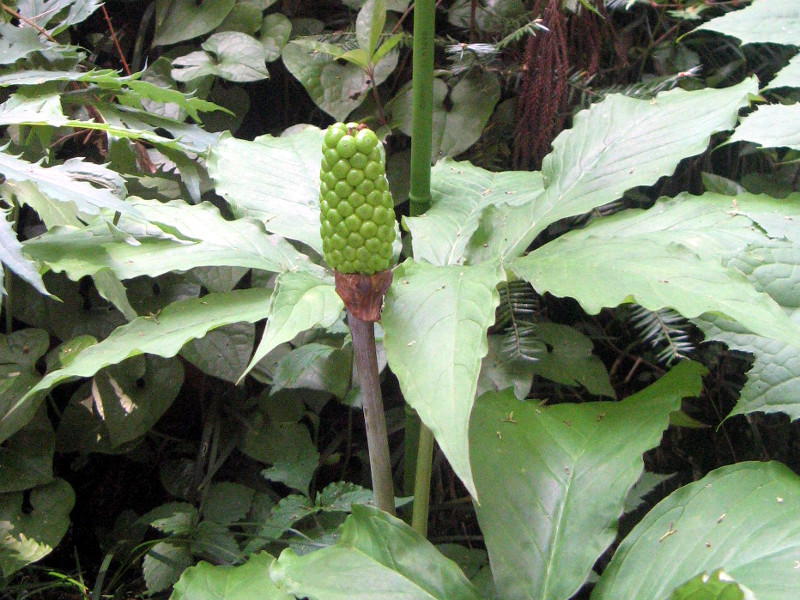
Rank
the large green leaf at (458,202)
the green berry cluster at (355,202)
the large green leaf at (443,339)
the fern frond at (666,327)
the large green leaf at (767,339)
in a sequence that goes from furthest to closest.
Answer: the fern frond at (666,327), the large green leaf at (458,202), the large green leaf at (767,339), the green berry cluster at (355,202), the large green leaf at (443,339)

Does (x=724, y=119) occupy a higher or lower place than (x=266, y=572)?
higher

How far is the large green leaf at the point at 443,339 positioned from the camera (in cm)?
47

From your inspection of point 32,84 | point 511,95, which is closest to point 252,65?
point 32,84

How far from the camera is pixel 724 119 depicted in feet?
2.39

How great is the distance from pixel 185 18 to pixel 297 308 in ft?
3.15

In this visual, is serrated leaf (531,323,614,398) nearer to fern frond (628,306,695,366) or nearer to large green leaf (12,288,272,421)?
fern frond (628,306,695,366)

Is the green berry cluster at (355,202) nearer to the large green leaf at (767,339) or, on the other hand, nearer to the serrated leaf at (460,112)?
the large green leaf at (767,339)

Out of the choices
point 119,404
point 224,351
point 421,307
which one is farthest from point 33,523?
point 421,307

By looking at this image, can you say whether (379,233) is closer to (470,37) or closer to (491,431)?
(491,431)

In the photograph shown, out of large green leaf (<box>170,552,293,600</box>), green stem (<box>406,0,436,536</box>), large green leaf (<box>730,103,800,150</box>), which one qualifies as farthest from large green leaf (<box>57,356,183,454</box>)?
large green leaf (<box>730,103,800,150</box>)

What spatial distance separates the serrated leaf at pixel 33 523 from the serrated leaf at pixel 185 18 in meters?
0.86

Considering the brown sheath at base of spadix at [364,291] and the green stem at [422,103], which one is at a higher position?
the green stem at [422,103]

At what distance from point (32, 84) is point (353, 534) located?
801 mm

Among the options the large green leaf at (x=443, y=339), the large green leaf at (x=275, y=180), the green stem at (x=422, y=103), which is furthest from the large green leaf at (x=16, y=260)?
the green stem at (x=422, y=103)
